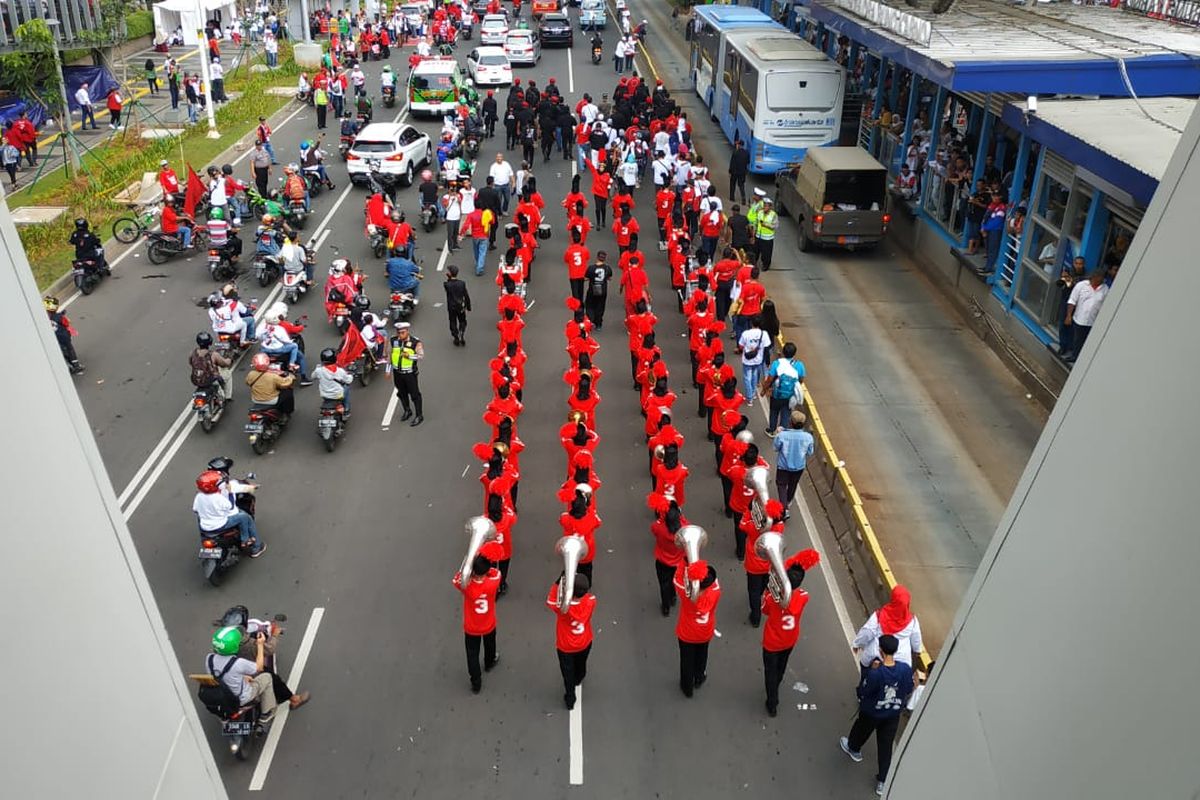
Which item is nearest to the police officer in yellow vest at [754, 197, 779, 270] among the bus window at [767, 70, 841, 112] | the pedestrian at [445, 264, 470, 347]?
the pedestrian at [445, 264, 470, 347]

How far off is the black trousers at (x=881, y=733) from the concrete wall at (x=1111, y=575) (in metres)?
4.48

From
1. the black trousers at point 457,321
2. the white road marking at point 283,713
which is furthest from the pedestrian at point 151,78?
the white road marking at point 283,713

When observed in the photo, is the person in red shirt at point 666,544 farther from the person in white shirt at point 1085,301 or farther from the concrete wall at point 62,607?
the person in white shirt at point 1085,301

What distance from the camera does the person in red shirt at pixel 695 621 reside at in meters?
8.27

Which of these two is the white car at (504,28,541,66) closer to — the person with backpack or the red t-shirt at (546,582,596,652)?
the person with backpack

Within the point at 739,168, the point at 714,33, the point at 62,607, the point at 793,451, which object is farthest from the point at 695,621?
the point at 714,33

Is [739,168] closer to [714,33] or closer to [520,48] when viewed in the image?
[714,33]

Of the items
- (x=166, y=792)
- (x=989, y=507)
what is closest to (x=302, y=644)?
(x=166, y=792)

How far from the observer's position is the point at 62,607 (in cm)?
323

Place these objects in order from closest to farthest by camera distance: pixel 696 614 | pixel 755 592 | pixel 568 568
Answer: pixel 568 568 → pixel 696 614 → pixel 755 592

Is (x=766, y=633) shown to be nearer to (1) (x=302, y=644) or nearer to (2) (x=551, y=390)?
(1) (x=302, y=644)

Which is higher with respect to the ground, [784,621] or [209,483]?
[784,621]

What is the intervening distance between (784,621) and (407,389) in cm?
719

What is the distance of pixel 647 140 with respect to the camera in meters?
25.1
